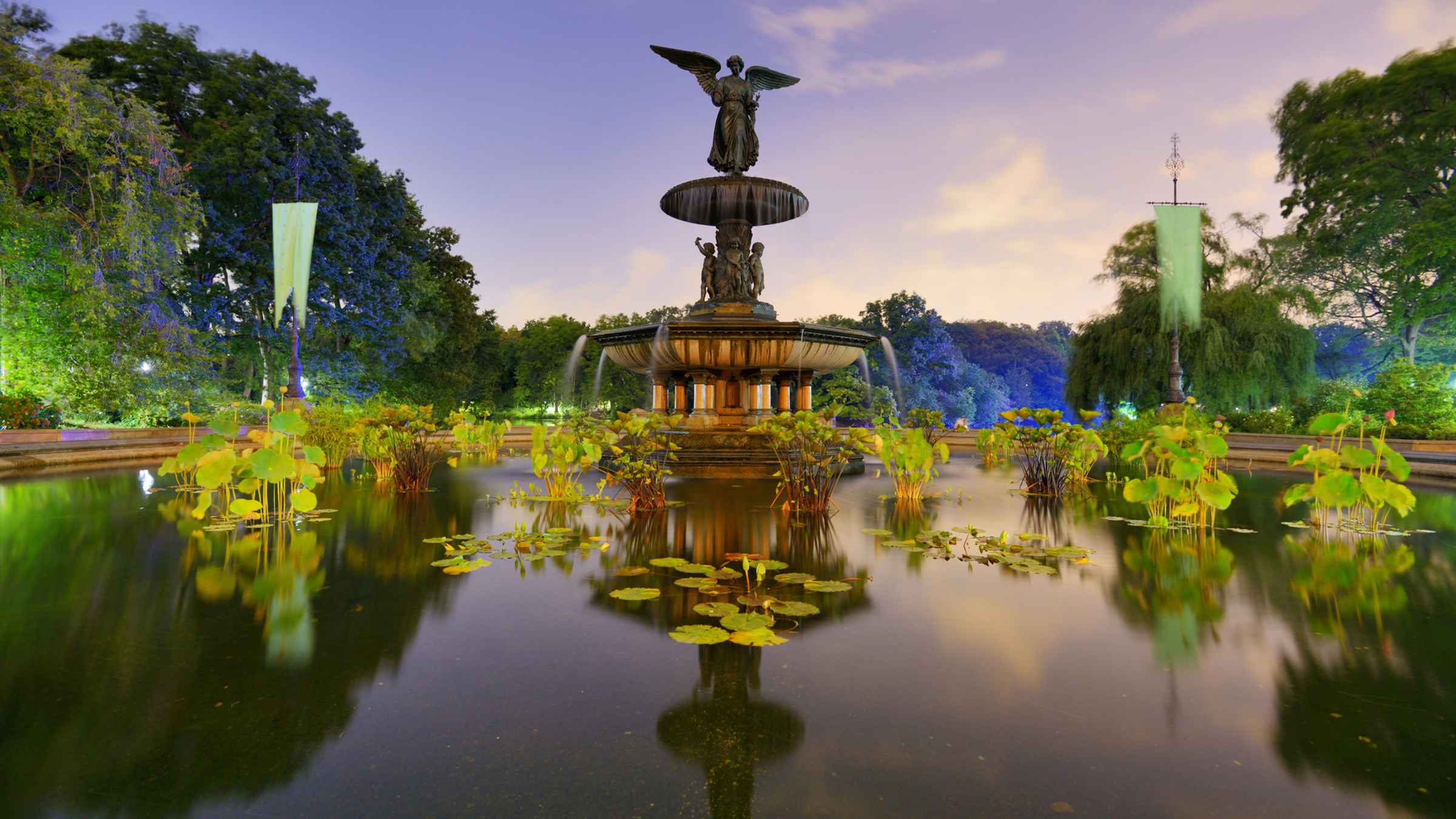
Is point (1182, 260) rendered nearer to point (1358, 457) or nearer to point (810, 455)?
point (1358, 457)

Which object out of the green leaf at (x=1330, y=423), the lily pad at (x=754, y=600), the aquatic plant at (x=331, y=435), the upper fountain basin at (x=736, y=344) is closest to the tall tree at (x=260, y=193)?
the aquatic plant at (x=331, y=435)

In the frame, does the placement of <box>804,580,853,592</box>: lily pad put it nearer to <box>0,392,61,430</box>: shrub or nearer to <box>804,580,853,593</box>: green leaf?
<box>804,580,853,593</box>: green leaf

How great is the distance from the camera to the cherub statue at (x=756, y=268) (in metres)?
12.9

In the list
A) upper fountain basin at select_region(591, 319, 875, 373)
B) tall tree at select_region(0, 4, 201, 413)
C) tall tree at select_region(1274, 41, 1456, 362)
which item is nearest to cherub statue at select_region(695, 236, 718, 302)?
upper fountain basin at select_region(591, 319, 875, 373)

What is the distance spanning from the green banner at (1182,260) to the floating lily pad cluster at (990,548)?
66.6 ft

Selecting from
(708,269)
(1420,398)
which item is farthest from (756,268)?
(1420,398)

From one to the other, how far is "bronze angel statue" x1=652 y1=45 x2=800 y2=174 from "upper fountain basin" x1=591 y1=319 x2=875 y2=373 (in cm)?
432

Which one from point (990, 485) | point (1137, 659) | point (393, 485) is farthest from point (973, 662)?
point (393, 485)

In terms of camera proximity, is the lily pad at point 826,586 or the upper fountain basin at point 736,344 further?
the upper fountain basin at point 736,344

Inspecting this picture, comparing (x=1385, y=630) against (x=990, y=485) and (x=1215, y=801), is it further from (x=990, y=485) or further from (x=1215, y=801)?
(x=990, y=485)

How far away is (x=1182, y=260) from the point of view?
2164cm

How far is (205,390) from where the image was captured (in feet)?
48.9

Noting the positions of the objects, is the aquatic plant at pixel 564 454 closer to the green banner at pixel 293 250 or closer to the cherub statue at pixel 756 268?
the cherub statue at pixel 756 268

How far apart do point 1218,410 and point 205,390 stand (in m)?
30.7
